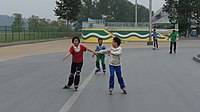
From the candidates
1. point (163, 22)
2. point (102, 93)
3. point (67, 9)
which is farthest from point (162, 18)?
point (102, 93)

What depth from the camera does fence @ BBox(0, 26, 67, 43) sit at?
44.3m

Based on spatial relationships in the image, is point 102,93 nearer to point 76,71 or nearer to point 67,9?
point 76,71

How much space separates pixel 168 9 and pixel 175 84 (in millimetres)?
64789

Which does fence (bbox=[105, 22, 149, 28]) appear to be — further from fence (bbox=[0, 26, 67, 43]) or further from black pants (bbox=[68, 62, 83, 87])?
black pants (bbox=[68, 62, 83, 87])

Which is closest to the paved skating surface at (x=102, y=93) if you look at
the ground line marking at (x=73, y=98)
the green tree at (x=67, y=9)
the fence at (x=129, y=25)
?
the ground line marking at (x=73, y=98)

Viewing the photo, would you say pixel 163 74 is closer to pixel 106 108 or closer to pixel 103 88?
A: pixel 103 88

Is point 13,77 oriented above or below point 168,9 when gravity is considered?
below

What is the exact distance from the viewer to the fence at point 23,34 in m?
44.3

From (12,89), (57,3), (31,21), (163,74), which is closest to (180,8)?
(57,3)

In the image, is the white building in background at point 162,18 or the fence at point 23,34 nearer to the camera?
the fence at point 23,34

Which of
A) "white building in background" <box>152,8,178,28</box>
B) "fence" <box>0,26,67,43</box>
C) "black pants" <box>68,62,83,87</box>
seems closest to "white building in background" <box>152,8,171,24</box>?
"white building in background" <box>152,8,178,28</box>

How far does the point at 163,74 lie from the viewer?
13.6m

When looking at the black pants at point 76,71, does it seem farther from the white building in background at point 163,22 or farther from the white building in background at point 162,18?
the white building in background at point 162,18

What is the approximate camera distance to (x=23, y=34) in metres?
50.7
